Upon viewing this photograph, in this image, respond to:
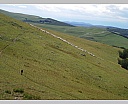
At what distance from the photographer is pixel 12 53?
29047 mm

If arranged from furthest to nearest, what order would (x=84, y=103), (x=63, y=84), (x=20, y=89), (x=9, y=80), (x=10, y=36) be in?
1. (x=10, y=36)
2. (x=63, y=84)
3. (x=9, y=80)
4. (x=20, y=89)
5. (x=84, y=103)

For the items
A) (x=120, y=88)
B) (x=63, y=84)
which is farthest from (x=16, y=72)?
(x=120, y=88)

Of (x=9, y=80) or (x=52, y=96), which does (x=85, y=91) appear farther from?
(x=9, y=80)

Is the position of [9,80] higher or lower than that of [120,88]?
higher

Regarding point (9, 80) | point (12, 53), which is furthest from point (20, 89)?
point (12, 53)

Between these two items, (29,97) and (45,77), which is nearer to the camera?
(29,97)

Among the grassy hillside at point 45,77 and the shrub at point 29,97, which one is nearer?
the shrub at point 29,97

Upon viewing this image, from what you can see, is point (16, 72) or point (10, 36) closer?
point (16, 72)

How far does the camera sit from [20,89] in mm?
17422

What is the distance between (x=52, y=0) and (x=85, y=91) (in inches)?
370

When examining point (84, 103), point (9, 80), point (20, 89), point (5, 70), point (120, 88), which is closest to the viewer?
point (84, 103)

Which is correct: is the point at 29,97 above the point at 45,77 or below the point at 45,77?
above

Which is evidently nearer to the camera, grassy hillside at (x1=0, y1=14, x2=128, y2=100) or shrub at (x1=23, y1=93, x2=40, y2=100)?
shrub at (x1=23, y1=93, x2=40, y2=100)

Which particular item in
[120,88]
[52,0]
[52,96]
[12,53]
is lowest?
[120,88]
